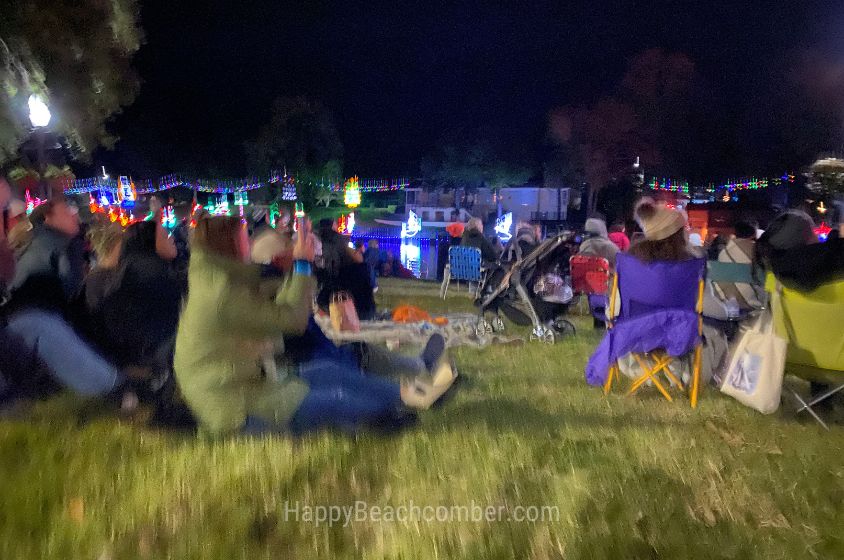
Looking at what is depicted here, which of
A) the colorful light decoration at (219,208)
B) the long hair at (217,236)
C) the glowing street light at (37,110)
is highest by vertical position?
the glowing street light at (37,110)

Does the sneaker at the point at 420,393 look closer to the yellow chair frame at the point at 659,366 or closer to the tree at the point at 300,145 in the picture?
the yellow chair frame at the point at 659,366

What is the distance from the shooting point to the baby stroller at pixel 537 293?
7340mm

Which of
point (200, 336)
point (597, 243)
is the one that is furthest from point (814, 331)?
point (200, 336)

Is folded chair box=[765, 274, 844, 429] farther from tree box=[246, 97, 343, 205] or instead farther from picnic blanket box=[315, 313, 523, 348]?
tree box=[246, 97, 343, 205]

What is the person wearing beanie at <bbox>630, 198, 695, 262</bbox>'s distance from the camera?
4570 millimetres

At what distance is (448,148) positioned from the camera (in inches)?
1705

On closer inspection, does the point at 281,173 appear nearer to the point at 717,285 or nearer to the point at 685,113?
the point at 685,113

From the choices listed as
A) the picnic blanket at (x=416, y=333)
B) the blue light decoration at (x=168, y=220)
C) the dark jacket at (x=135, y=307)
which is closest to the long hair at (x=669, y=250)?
the picnic blanket at (x=416, y=333)

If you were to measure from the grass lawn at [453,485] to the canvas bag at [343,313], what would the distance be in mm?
1640

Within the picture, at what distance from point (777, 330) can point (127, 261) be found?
4409 millimetres

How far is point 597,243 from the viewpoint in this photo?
7.52m

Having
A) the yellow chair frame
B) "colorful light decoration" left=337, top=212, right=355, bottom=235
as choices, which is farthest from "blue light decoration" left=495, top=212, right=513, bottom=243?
the yellow chair frame

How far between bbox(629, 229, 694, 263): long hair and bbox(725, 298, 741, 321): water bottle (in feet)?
Answer: 3.05

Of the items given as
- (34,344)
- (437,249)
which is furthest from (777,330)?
(437,249)
